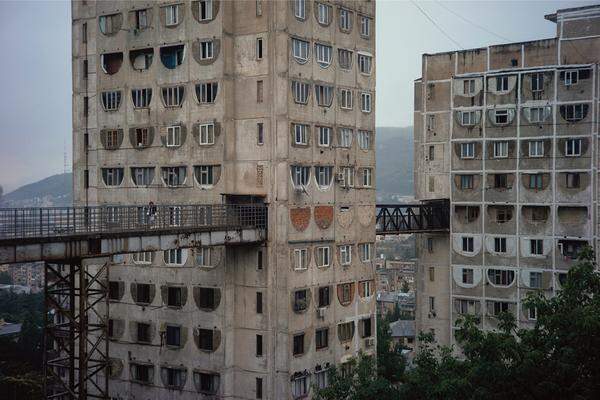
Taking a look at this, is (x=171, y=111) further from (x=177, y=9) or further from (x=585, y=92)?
(x=585, y=92)

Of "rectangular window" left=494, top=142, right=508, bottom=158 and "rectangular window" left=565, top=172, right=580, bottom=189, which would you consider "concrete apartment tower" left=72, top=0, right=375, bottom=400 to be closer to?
"rectangular window" left=494, top=142, right=508, bottom=158

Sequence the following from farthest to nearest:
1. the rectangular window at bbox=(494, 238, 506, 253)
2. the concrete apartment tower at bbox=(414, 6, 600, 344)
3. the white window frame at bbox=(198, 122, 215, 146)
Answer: the rectangular window at bbox=(494, 238, 506, 253)
the concrete apartment tower at bbox=(414, 6, 600, 344)
the white window frame at bbox=(198, 122, 215, 146)

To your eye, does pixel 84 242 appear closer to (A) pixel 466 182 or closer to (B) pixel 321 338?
(B) pixel 321 338

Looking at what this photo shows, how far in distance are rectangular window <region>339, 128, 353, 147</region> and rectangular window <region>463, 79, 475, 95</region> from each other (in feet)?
65.9

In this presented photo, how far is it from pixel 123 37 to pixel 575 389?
1299 inches

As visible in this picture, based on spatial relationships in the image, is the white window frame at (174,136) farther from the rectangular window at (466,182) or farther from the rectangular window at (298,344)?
the rectangular window at (466,182)

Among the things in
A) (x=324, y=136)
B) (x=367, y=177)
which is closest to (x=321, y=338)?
(x=367, y=177)

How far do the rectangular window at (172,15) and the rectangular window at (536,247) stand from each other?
32.6m

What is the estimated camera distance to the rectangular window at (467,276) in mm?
63656

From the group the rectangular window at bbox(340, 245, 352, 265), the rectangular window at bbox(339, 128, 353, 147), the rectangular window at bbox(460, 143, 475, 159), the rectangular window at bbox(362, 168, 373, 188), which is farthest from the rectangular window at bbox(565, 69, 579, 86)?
the rectangular window at bbox(340, 245, 352, 265)

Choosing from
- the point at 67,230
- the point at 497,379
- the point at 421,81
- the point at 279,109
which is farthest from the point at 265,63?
the point at 421,81

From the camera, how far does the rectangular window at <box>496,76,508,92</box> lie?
62406 millimetres

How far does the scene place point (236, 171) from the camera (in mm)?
44531

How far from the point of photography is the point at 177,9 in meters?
45.7
